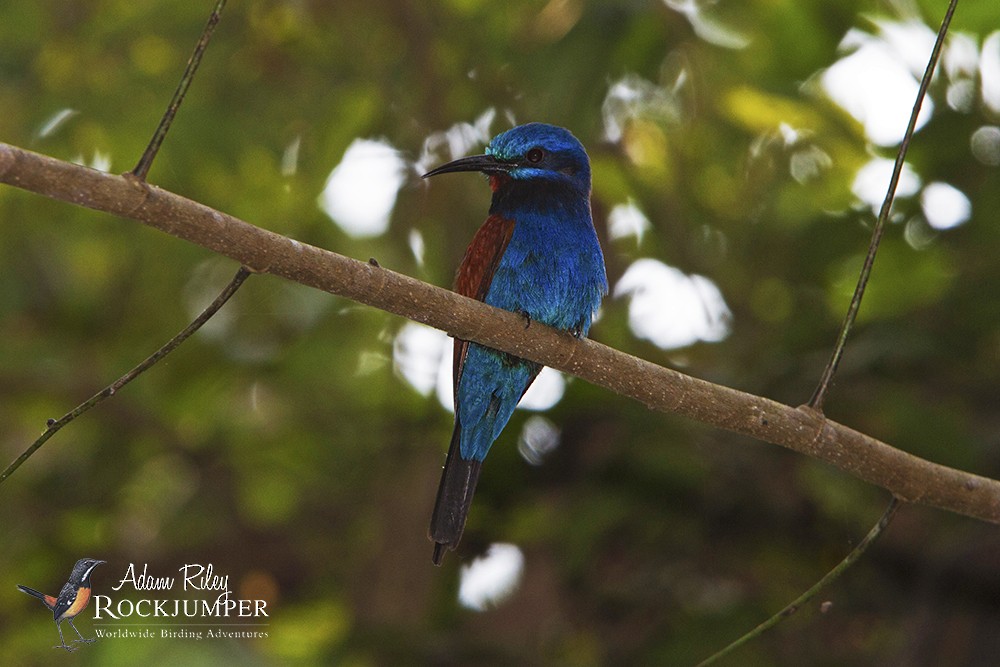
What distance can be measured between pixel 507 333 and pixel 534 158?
144 cm

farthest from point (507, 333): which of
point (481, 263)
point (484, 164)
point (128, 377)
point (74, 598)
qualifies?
point (74, 598)

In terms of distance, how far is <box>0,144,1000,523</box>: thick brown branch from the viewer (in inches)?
75.5

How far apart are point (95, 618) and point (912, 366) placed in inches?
123

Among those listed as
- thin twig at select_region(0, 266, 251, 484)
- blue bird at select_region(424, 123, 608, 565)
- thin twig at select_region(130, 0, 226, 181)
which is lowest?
thin twig at select_region(0, 266, 251, 484)

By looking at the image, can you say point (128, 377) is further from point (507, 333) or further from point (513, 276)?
point (513, 276)

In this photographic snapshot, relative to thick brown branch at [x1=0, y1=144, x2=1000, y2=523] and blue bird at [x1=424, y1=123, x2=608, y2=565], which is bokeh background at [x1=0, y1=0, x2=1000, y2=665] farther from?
thick brown branch at [x1=0, y1=144, x2=1000, y2=523]

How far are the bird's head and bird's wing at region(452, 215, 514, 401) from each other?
0.22m

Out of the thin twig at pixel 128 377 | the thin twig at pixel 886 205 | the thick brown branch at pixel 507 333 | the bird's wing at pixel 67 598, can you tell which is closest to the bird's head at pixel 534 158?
the thick brown branch at pixel 507 333

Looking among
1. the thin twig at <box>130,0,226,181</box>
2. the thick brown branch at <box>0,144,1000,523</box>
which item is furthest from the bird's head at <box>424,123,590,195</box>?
the thin twig at <box>130,0,226,181</box>

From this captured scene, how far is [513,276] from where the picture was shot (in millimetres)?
3473

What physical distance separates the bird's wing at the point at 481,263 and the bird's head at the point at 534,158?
218 millimetres

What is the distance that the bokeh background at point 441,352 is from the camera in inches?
163

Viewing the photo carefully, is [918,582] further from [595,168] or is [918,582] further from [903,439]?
[595,168]

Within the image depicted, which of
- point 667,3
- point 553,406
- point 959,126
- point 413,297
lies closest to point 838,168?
point 959,126
